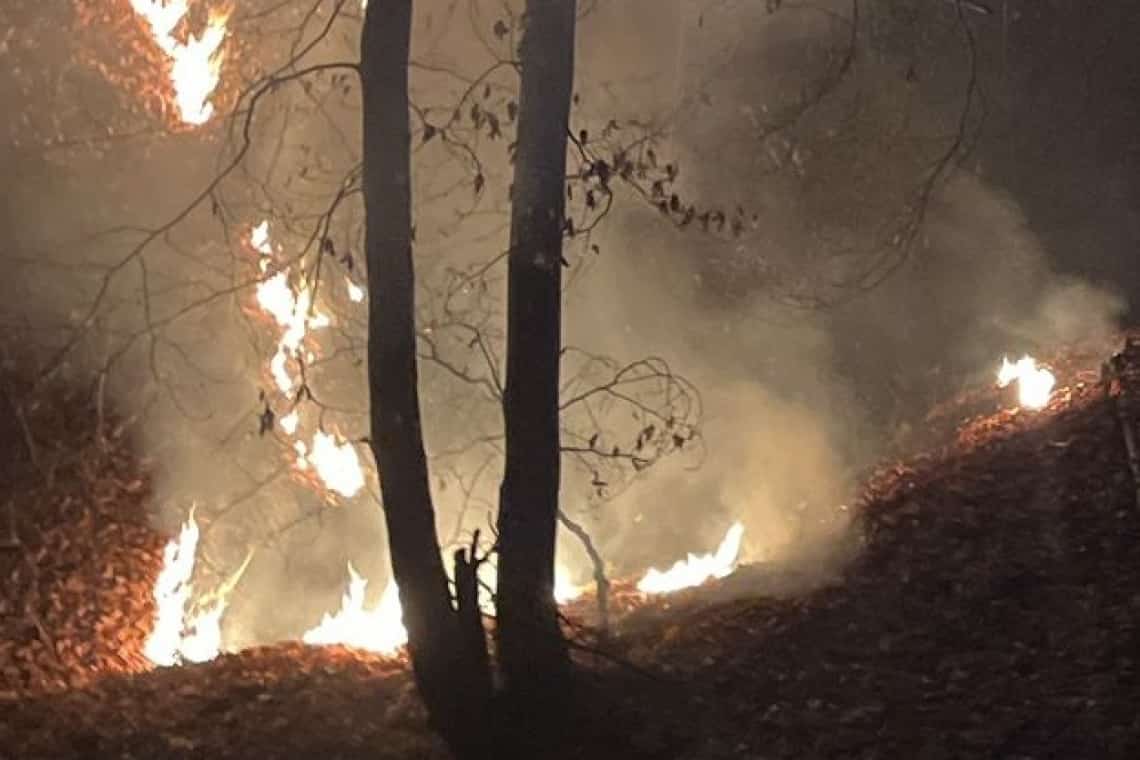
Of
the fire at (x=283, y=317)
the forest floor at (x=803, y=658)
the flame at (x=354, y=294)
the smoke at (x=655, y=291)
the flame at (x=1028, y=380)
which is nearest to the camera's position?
the forest floor at (x=803, y=658)

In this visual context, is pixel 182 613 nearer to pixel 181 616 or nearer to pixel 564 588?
pixel 181 616

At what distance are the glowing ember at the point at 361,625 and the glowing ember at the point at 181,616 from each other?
73 cm

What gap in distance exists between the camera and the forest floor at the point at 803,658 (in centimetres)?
698

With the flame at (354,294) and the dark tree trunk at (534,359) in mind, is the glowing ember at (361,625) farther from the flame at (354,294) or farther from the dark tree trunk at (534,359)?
the flame at (354,294)

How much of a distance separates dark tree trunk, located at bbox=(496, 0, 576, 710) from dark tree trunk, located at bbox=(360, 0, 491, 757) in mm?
257

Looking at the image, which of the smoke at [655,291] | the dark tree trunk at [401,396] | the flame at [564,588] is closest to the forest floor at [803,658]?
the dark tree trunk at [401,396]

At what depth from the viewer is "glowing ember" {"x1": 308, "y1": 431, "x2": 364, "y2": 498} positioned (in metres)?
11.8

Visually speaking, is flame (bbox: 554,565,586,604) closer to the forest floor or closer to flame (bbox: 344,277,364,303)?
the forest floor

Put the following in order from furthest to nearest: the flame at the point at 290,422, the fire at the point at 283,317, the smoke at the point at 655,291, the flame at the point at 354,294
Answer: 1. the flame at the point at 354,294
2. the flame at the point at 290,422
3. the smoke at the point at 655,291
4. the fire at the point at 283,317

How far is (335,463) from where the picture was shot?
38.8 feet

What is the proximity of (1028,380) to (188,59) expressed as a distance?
7.97m

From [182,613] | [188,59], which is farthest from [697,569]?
[188,59]

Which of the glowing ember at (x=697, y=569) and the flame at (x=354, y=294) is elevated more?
the flame at (x=354, y=294)

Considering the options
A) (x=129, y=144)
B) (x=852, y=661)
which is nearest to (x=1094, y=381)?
(x=852, y=661)
